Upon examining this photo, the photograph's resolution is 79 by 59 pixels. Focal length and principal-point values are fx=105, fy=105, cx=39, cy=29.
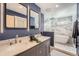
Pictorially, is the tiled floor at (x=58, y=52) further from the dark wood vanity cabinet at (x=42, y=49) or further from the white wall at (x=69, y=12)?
the white wall at (x=69, y=12)

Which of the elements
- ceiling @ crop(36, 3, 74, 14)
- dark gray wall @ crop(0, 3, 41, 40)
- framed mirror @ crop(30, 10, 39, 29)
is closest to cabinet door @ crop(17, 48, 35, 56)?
dark gray wall @ crop(0, 3, 41, 40)

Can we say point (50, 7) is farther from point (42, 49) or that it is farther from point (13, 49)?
point (13, 49)

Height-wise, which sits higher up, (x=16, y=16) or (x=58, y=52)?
(x=16, y=16)

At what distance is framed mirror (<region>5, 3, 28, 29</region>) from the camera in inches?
69.0

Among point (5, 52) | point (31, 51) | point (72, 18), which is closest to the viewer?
point (5, 52)

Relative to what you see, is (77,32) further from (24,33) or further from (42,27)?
(24,33)

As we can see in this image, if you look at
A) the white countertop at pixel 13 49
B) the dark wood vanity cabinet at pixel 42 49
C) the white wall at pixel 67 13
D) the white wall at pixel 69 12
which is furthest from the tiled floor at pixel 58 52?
the white wall at pixel 69 12

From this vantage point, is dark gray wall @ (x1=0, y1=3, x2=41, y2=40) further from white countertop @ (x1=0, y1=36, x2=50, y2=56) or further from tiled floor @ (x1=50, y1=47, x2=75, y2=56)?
tiled floor @ (x1=50, y1=47, x2=75, y2=56)

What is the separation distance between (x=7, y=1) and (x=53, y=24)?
3.00ft

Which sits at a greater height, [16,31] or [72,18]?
[72,18]

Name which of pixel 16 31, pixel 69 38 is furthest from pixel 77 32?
pixel 16 31

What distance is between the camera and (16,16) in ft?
6.08

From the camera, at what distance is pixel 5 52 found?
158 centimetres

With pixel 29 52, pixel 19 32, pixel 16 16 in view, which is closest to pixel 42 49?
pixel 29 52
